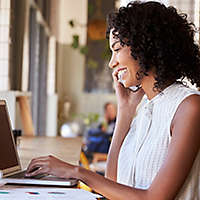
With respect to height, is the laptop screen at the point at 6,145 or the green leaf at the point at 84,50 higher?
the green leaf at the point at 84,50

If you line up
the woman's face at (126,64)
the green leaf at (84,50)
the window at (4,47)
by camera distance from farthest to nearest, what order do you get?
the green leaf at (84,50) → the window at (4,47) → the woman's face at (126,64)

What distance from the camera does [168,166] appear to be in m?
1.54

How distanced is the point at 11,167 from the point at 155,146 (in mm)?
538

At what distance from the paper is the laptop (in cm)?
5

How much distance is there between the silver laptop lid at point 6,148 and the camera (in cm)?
184

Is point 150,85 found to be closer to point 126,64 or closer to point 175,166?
point 126,64

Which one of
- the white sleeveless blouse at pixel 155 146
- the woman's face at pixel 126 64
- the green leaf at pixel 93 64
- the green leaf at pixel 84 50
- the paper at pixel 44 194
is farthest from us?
the green leaf at pixel 93 64

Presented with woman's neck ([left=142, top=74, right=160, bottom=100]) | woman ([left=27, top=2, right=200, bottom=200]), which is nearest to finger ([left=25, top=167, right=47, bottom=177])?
woman ([left=27, top=2, right=200, bottom=200])

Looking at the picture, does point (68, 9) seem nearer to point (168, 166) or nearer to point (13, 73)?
point (13, 73)

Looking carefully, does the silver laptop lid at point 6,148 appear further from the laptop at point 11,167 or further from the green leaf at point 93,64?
the green leaf at point 93,64

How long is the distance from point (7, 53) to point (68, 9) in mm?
5227

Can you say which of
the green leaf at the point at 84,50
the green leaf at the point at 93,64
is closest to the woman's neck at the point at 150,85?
the green leaf at the point at 84,50

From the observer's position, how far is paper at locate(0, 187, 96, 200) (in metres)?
1.50

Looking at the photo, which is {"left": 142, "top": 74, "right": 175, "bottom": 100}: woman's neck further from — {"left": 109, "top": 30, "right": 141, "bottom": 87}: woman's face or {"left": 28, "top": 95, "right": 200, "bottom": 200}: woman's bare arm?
{"left": 28, "top": 95, "right": 200, "bottom": 200}: woman's bare arm
